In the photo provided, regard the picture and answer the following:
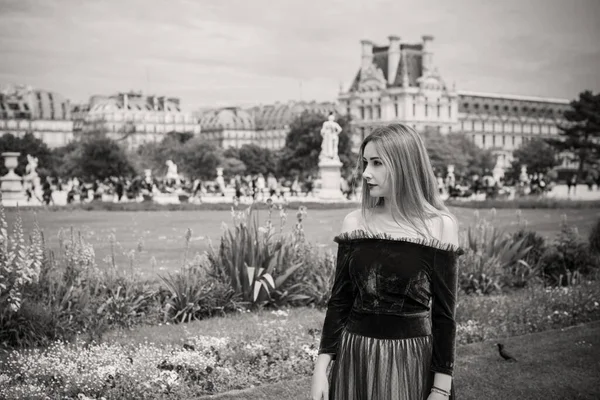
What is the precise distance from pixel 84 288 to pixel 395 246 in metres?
4.67

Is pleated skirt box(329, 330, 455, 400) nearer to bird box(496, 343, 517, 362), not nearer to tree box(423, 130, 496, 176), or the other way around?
bird box(496, 343, 517, 362)

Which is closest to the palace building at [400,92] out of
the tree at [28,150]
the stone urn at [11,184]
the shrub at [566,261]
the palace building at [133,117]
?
the palace building at [133,117]

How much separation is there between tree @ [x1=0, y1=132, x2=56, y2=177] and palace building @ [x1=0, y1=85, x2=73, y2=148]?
0.46 metres

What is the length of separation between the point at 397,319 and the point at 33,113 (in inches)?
1802

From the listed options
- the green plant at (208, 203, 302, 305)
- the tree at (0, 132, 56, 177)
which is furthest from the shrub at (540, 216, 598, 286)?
the tree at (0, 132, 56, 177)

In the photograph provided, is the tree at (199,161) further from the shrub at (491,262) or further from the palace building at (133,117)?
the shrub at (491,262)

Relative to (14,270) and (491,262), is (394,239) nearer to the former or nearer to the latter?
(14,270)

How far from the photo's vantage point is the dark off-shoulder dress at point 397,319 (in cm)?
298

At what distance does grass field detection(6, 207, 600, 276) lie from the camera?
11.9 metres

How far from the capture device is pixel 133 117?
428 ft

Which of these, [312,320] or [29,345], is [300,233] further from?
[29,345]

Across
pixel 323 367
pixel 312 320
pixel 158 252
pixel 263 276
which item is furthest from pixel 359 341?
pixel 158 252

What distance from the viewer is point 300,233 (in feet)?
29.2

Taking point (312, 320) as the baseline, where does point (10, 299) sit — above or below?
above
